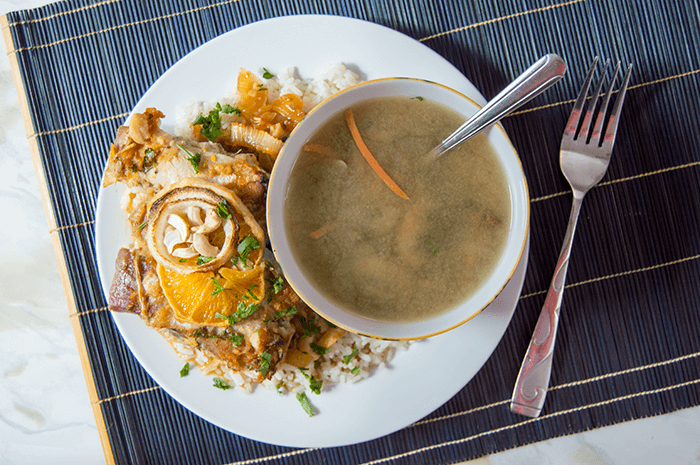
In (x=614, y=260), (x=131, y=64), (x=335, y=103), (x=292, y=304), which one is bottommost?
(x=614, y=260)

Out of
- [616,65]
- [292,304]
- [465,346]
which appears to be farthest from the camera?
[616,65]

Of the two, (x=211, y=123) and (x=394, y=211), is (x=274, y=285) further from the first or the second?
(x=211, y=123)

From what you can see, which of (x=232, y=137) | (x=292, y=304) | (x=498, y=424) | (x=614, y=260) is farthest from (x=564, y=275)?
(x=232, y=137)

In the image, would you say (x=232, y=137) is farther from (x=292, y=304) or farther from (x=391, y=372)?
(x=391, y=372)

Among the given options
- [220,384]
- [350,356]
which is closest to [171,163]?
[220,384]

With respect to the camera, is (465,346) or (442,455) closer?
(465,346)

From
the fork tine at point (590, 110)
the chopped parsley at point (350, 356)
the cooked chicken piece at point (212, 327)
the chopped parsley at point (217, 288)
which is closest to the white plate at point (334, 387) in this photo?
the chopped parsley at point (350, 356)
